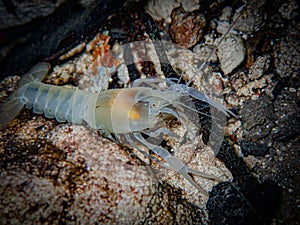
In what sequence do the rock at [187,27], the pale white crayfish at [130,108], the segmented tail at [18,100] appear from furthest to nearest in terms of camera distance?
the rock at [187,27] < the segmented tail at [18,100] < the pale white crayfish at [130,108]

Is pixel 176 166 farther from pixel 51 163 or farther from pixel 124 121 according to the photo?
pixel 51 163

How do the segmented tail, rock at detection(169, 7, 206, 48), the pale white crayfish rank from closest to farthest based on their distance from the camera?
the pale white crayfish < the segmented tail < rock at detection(169, 7, 206, 48)

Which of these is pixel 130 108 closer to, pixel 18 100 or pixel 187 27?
pixel 187 27

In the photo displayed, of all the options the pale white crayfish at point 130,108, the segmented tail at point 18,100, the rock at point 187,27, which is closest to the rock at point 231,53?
the rock at point 187,27

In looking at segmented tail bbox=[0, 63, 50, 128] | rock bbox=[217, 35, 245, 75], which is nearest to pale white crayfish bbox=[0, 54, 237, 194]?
segmented tail bbox=[0, 63, 50, 128]

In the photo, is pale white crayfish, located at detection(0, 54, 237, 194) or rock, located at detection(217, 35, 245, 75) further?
rock, located at detection(217, 35, 245, 75)

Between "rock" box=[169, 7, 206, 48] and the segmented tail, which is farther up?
"rock" box=[169, 7, 206, 48]

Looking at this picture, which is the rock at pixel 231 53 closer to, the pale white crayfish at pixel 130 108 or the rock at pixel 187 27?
the rock at pixel 187 27

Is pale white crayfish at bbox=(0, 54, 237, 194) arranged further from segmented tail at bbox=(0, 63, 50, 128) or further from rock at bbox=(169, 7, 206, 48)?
rock at bbox=(169, 7, 206, 48)

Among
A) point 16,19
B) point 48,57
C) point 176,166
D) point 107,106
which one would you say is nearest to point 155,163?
point 176,166

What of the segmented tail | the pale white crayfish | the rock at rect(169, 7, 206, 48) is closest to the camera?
the pale white crayfish
